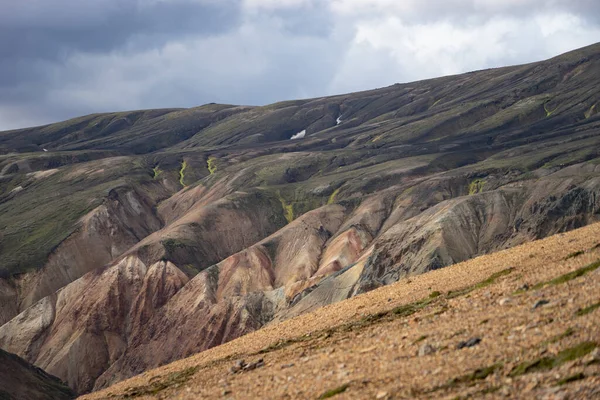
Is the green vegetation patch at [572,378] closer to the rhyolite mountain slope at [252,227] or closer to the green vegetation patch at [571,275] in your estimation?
the green vegetation patch at [571,275]

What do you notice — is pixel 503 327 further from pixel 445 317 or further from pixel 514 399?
pixel 514 399

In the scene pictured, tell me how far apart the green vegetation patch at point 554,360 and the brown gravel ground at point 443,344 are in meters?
0.03

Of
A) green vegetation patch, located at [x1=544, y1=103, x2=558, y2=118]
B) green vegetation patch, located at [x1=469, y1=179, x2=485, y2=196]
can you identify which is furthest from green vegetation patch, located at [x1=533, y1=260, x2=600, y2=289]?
green vegetation patch, located at [x1=544, y1=103, x2=558, y2=118]

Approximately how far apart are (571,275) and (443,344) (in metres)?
5.51

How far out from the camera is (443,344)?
61.7ft

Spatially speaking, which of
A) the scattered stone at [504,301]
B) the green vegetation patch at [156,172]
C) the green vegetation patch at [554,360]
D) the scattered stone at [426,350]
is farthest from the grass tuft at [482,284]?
the green vegetation patch at [156,172]

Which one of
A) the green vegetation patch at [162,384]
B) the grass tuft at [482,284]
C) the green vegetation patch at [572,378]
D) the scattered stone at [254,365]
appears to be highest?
the green vegetation patch at [572,378]

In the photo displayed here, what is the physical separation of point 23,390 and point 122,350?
42400mm

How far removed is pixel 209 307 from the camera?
9781 centimetres

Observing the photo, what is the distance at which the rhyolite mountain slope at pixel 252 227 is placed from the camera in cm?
9019

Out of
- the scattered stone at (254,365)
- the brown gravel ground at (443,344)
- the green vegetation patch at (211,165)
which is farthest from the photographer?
the green vegetation patch at (211,165)

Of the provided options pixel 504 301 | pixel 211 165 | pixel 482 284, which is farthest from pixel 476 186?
pixel 504 301

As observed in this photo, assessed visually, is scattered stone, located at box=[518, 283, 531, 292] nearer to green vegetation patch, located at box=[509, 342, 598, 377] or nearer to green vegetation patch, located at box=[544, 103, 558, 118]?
green vegetation patch, located at box=[509, 342, 598, 377]

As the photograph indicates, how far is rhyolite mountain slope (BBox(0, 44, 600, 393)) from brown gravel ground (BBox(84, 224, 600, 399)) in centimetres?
3268
